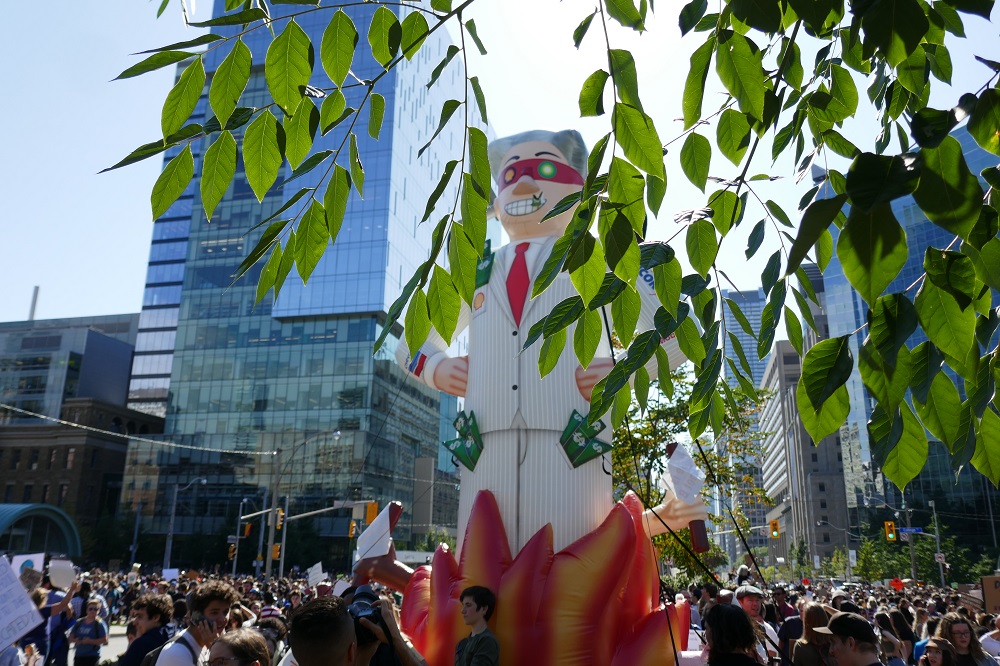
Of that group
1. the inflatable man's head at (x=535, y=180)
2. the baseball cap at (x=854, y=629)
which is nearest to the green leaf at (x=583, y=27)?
the baseball cap at (x=854, y=629)

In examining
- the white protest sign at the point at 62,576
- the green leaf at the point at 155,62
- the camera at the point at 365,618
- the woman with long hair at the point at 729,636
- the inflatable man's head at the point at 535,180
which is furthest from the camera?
the white protest sign at the point at 62,576

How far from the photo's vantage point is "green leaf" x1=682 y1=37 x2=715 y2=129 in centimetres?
222

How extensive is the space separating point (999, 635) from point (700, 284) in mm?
6400

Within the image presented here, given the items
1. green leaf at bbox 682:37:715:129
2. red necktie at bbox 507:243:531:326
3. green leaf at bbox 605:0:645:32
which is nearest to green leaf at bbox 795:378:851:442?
green leaf at bbox 682:37:715:129

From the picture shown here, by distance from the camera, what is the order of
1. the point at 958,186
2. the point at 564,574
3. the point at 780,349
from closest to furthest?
the point at 958,186 → the point at 564,574 → the point at 780,349

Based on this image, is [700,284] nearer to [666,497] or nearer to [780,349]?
[666,497]

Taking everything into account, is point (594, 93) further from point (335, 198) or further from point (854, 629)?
point (854, 629)

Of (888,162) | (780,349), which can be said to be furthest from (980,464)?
(780,349)

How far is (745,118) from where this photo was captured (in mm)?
2447

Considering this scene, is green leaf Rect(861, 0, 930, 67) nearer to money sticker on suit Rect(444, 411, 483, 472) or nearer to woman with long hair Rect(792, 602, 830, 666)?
woman with long hair Rect(792, 602, 830, 666)

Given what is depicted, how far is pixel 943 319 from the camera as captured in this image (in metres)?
1.91

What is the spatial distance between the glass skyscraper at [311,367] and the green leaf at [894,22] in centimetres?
4840

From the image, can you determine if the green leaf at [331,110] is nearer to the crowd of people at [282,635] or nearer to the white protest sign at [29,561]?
the crowd of people at [282,635]

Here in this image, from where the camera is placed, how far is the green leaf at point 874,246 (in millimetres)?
1522
